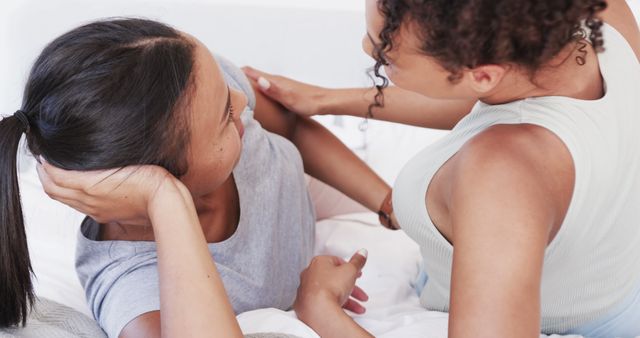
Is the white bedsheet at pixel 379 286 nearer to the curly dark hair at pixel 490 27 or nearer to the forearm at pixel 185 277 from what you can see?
the forearm at pixel 185 277

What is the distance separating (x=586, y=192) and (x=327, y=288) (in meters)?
0.43

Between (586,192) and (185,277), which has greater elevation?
(586,192)

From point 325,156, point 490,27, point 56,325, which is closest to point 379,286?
point 325,156

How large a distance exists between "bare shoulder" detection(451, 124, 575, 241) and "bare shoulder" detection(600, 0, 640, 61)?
0.82ft

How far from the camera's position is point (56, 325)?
3.52 ft

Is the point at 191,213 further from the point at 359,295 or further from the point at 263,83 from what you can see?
the point at 263,83

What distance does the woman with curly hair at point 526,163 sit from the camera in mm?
750

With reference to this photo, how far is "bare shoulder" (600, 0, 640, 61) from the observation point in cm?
98

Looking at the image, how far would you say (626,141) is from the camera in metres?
0.88

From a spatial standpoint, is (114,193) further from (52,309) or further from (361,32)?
(361,32)

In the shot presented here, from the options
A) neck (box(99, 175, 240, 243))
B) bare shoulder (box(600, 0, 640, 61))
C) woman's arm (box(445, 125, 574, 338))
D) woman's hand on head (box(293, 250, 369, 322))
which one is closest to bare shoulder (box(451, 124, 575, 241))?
woman's arm (box(445, 125, 574, 338))

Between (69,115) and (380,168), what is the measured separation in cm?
85

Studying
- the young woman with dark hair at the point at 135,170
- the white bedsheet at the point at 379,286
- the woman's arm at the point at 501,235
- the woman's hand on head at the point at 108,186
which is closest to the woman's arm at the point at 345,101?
the white bedsheet at the point at 379,286

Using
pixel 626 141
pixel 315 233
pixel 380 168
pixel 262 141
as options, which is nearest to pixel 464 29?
pixel 626 141
